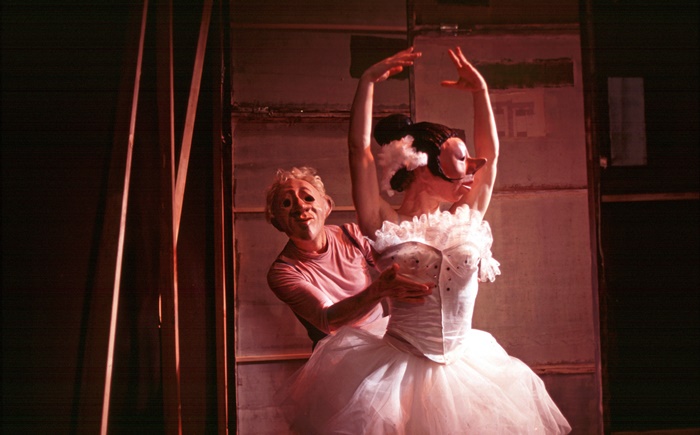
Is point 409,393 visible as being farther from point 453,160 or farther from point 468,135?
point 468,135

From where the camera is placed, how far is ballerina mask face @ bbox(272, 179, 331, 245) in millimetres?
2297

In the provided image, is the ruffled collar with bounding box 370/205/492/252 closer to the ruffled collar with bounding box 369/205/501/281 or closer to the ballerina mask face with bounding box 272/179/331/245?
the ruffled collar with bounding box 369/205/501/281

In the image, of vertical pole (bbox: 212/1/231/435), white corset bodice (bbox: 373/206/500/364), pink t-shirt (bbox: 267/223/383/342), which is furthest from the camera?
vertical pole (bbox: 212/1/231/435)

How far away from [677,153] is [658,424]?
3.61ft

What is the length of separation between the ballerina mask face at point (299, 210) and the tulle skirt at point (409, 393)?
407 millimetres

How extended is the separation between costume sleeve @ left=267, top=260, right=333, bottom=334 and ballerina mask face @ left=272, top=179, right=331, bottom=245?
0.37ft

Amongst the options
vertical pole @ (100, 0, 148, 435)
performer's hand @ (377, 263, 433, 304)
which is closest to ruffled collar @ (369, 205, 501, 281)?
performer's hand @ (377, 263, 433, 304)

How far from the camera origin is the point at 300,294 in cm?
216

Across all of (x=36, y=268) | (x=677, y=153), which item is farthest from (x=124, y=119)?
(x=677, y=153)

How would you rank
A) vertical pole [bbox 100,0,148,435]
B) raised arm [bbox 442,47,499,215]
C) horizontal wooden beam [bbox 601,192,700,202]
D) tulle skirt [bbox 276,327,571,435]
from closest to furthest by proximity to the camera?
vertical pole [bbox 100,0,148,435] → tulle skirt [bbox 276,327,571,435] → raised arm [bbox 442,47,499,215] → horizontal wooden beam [bbox 601,192,700,202]

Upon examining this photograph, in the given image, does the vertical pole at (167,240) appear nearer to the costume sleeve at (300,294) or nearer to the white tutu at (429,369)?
the costume sleeve at (300,294)

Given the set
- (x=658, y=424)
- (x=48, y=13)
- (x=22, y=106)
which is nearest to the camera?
(x=22, y=106)

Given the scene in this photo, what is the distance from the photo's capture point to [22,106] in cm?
150

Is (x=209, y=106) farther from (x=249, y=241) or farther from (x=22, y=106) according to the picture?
(x=22, y=106)
